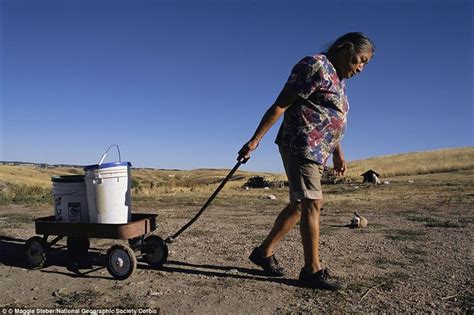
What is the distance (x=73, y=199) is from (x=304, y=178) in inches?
101

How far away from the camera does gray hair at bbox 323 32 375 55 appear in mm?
4410

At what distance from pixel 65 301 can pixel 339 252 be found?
334 cm

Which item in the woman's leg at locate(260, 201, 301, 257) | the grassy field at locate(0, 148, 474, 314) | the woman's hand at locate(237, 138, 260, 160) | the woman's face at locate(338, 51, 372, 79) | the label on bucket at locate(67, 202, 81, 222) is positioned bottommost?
the grassy field at locate(0, 148, 474, 314)

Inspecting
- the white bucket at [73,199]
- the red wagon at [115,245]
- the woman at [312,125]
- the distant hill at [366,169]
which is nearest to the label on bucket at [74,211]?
the white bucket at [73,199]

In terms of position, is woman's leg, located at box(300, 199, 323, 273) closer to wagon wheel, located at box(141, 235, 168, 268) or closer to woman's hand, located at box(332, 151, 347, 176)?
woman's hand, located at box(332, 151, 347, 176)

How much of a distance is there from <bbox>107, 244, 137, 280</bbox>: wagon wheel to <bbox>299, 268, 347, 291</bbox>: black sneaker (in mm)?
1693

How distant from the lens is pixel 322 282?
411 cm

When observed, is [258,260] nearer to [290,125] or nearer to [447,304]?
[290,125]

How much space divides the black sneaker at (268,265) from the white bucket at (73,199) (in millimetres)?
1908

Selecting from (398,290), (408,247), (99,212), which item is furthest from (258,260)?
(408,247)

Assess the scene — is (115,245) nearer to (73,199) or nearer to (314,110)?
(73,199)

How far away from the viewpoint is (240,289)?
164 inches

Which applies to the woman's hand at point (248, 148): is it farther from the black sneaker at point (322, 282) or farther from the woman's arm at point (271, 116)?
the black sneaker at point (322, 282)

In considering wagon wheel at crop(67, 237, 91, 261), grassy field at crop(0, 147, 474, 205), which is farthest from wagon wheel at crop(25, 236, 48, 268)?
grassy field at crop(0, 147, 474, 205)
